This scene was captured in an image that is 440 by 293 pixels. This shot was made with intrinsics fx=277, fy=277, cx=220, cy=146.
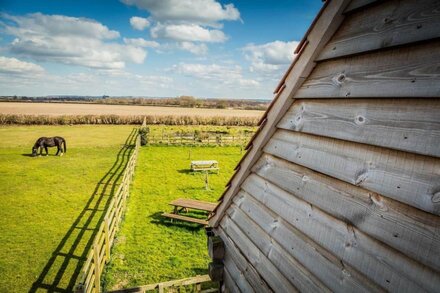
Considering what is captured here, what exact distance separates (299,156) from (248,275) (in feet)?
4.86

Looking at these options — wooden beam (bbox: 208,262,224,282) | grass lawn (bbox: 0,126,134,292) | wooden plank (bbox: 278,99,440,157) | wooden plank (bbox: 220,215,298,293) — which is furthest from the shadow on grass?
wooden plank (bbox: 278,99,440,157)

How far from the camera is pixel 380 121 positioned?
1687 mm

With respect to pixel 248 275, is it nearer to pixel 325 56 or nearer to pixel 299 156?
pixel 299 156

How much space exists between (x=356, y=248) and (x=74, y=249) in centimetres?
1005

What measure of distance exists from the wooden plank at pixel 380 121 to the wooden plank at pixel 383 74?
6cm

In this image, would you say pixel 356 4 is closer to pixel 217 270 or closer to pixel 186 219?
pixel 217 270

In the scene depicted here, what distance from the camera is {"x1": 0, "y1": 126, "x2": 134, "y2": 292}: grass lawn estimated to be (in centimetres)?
815

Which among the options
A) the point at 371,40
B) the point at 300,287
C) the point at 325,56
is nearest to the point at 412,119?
the point at 371,40

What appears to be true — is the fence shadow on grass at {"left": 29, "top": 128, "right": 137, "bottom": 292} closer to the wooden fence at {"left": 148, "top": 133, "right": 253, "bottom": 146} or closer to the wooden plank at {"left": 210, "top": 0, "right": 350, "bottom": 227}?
the wooden plank at {"left": 210, "top": 0, "right": 350, "bottom": 227}

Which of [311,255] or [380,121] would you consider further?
[311,255]

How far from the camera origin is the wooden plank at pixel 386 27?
143 centimetres

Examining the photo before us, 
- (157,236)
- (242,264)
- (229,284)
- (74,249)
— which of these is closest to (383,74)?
(242,264)

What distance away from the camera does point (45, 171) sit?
1928cm

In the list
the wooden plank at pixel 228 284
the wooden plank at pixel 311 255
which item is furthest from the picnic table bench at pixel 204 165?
the wooden plank at pixel 311 255
